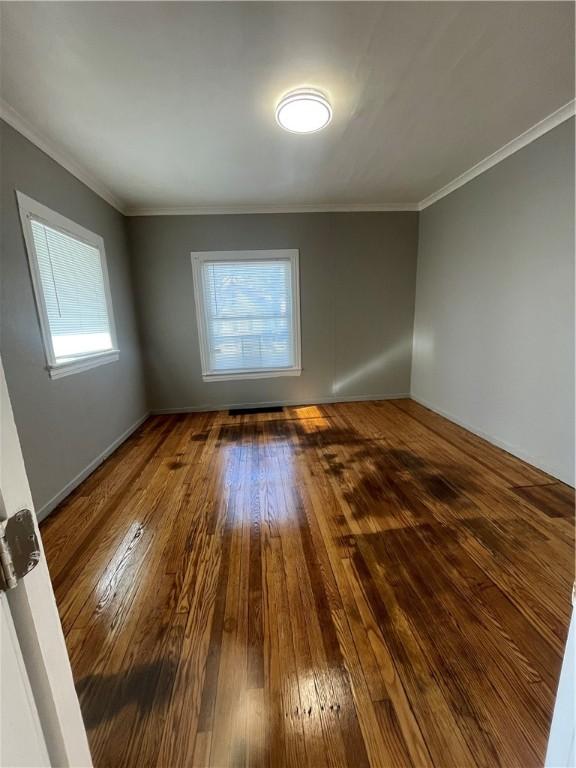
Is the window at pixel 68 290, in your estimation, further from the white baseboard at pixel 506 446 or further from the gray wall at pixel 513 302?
the white baseboard at pixel 506 446

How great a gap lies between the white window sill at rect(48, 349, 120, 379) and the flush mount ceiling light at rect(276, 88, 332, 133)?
7.65ft

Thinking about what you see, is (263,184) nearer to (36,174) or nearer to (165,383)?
(36,174)

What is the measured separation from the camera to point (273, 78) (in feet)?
5.73

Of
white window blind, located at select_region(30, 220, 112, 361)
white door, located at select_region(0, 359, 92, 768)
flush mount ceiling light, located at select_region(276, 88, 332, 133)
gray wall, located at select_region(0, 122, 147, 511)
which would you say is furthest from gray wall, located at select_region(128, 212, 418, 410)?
white door, located at select_region(0, 359, 92, 768)

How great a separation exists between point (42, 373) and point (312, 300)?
10.0ft

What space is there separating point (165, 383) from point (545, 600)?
4.10m

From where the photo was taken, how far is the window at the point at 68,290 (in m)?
2.15

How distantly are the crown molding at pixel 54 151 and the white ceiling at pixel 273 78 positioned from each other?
36 millimetres

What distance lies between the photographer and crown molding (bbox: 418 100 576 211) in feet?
6.82

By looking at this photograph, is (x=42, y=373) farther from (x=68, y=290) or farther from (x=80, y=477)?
(x=80, y=477)

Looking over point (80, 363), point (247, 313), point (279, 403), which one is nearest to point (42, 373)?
point (80, 363)

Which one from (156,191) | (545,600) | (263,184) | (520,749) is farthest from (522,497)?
(156,191)

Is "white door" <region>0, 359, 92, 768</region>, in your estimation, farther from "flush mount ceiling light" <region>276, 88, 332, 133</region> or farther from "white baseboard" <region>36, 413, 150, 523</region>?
"flush mount ceiling light" <region>276, 88, 332, 133</region>

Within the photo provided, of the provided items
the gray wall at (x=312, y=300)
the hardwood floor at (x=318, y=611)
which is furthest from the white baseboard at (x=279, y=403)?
the hardwood floor at (x=318, y=611)
